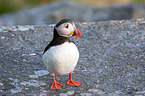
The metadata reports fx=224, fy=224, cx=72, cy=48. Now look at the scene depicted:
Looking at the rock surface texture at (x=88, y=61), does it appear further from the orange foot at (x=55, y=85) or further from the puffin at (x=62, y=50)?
the puffin at (x=62, y=50)

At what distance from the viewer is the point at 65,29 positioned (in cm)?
270

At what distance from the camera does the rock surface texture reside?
9.86 ft

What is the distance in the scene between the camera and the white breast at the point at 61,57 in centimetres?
271

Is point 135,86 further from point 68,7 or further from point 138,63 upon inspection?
point 68,7

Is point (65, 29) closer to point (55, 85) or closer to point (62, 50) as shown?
point (62, 50)

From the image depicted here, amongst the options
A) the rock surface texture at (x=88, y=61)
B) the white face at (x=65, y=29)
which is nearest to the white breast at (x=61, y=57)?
the white face at (x=65, y=29)

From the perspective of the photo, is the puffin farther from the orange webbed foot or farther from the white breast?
the orange webbed foot

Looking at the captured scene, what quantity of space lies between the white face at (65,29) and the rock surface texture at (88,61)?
771 mm

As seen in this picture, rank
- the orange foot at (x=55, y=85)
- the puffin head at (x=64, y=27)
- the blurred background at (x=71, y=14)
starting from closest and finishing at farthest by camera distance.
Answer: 1. the puffin head at (x=64, y=27)
2. the orange foot at (x=55, y=85)
3. the blurred background at (x=71, y=14)

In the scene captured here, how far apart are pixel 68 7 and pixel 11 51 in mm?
5106

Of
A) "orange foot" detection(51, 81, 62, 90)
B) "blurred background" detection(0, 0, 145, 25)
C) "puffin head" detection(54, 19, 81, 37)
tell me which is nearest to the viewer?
"puffin head" detection(54, 19, 81, 37)

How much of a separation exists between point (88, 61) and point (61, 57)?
1.11 metres

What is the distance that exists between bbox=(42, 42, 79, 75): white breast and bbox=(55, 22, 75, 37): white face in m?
0.12

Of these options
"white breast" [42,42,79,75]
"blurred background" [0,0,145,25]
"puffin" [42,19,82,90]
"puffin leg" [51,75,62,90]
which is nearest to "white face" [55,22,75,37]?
"puffin" [42,19,82,90]
